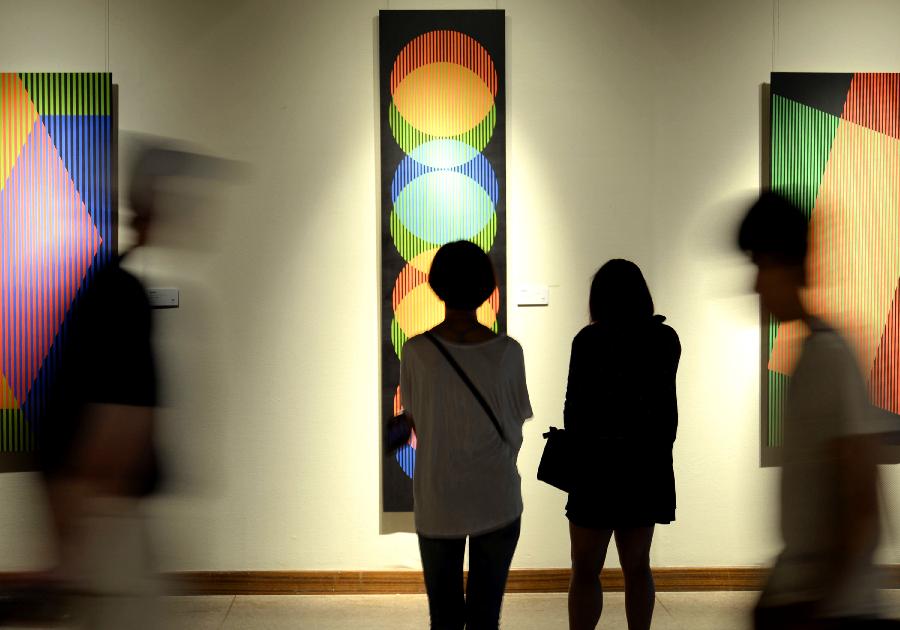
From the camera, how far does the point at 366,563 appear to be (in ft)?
12.3

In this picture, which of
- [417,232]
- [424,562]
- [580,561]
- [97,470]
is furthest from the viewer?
[417,232]

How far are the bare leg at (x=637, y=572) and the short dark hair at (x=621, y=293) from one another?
0.66m

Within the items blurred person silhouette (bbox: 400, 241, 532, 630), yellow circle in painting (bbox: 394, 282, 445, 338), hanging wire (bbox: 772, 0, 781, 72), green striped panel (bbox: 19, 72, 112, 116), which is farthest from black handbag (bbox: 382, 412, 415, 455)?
hanging wire (bbox: 772, 0, 781, 72)

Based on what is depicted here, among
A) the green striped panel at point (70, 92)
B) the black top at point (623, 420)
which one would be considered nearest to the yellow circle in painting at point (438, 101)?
the green striped panel at point (70, 92)

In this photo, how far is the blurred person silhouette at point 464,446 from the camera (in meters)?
2.05

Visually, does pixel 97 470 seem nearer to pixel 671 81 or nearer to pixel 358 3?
pixel 358 3

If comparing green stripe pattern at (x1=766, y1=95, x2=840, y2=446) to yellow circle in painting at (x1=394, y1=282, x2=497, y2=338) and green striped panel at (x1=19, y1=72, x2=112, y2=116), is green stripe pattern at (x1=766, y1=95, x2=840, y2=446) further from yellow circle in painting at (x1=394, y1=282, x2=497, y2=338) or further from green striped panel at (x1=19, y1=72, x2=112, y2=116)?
green striped panel at (x1=19, y1=72, x2=112, y2=116)

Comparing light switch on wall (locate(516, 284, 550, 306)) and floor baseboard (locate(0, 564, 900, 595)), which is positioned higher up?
light switch on wall (locate(516, 284, 550, 306))

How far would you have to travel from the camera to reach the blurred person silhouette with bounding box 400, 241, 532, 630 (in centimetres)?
205

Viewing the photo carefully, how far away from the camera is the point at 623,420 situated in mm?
2299

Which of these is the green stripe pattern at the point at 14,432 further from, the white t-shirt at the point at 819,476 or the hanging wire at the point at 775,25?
the hanging wire at the point at 775,25

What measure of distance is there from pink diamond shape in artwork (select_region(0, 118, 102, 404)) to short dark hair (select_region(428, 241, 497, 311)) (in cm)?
228

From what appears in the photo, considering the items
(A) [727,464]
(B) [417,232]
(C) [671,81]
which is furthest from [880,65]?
Answer: (B) [417,232]

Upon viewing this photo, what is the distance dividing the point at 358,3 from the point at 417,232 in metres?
1.12
